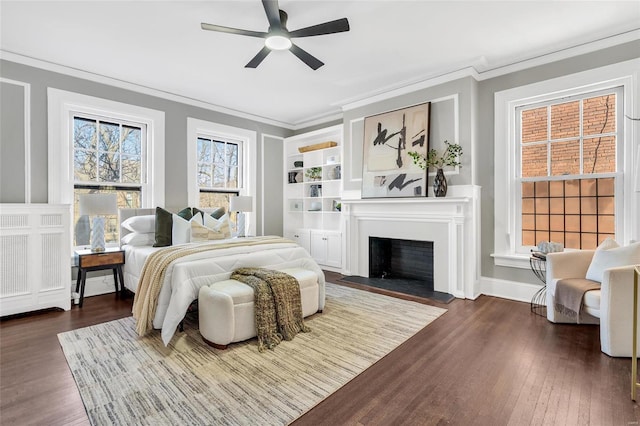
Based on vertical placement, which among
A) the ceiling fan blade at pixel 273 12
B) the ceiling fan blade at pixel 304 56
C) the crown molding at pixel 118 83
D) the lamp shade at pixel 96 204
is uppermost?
the crown molding at pixel 118 83

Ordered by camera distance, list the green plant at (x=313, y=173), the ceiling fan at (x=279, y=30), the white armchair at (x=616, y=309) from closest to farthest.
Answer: the white armchair at (x=616, y=309), the ceiling fan at (x=279, y=30), the green plant at (x=313, y=173)

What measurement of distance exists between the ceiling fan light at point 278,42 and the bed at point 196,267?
1.96m

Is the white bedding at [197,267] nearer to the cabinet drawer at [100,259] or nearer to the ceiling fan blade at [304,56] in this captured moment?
the cabinet drawer at [100,259]

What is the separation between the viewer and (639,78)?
3027 mm

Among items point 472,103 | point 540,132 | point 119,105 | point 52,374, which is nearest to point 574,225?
point 540,132

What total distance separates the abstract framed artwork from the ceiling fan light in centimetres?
208

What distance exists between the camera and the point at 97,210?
3.61 metres

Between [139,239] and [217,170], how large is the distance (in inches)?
72.8

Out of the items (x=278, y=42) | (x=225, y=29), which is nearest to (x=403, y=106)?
(x=278, y=42)

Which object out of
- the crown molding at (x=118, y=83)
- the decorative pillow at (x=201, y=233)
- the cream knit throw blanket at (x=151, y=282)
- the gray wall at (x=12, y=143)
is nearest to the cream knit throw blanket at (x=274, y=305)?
the cream knit throw blanket at (x=151, y=282)

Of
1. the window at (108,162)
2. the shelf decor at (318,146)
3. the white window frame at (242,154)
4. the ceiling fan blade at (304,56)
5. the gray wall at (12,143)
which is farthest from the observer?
the shelf decor at (318,146)

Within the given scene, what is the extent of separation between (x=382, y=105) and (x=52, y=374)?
179 inches

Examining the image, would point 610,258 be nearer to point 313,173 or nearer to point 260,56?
point 260,56

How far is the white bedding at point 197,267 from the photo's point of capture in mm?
2576
